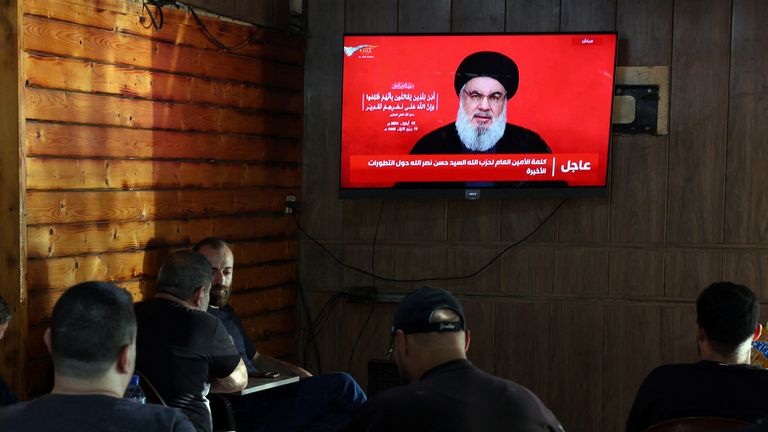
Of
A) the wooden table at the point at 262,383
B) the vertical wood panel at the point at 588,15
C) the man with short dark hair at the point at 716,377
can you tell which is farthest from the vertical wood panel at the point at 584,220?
the man with short dark hair at the point at 716,377

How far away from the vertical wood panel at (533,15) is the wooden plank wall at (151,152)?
4.28 feet

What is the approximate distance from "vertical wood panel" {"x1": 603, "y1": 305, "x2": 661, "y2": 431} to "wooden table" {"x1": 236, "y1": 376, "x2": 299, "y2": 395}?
2279mm

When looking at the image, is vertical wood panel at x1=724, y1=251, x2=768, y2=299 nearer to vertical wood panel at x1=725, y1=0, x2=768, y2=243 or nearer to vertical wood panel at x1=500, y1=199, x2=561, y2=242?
vertical wood panel at x1=725, y1=0, x2=768, y2=243

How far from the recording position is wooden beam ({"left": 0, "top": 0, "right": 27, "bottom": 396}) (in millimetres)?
3719

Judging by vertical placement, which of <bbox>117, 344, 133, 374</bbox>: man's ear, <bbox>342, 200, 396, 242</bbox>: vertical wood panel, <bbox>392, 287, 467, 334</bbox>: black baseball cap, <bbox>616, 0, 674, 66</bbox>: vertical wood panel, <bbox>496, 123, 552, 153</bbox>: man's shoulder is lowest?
<bbox>117, 344, 133, 374</bbox>: man's ear

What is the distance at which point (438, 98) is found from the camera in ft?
17.6

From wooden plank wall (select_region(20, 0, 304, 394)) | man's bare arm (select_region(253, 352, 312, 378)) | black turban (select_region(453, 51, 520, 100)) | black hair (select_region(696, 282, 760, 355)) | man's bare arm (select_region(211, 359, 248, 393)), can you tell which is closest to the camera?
black hair (select_region(696, 282, 760, 355))

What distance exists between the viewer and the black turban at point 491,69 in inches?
209

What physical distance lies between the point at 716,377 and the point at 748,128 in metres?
3.09

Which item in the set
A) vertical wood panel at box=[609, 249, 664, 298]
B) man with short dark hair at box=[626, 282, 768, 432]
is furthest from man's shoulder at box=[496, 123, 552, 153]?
man with short dark hair at box=[626, 282, 768, 432]

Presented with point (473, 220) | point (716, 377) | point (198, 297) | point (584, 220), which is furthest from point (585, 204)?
point (716, 377)

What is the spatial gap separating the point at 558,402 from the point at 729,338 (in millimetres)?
2929

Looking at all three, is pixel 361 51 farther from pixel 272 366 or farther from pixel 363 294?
pixel 272 366

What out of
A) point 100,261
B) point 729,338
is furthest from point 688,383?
point 100,261
